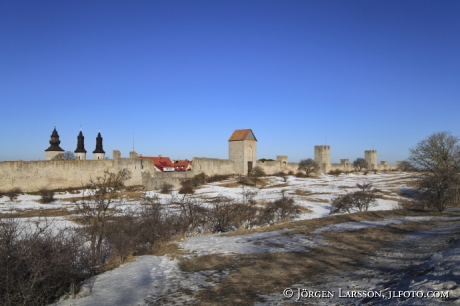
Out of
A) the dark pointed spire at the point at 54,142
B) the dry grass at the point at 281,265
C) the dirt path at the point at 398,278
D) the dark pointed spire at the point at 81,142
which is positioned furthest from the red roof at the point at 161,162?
the dirt path at the point at 398,278

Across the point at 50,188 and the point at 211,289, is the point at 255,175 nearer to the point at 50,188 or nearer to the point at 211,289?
the point at 50,188

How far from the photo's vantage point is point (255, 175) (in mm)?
39531

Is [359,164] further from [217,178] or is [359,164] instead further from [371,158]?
[217,178]

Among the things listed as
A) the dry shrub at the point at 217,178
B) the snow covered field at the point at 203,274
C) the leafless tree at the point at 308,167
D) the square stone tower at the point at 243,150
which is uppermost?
the square stone tower at the point at 243,150

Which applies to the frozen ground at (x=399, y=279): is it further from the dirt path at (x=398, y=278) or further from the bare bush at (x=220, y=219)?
the bare bush at (x=220, y=219)

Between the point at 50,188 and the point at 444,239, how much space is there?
3260 cm

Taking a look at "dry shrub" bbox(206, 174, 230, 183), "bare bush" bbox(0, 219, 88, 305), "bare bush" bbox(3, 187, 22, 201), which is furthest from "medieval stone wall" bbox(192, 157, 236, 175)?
"bare bush" bbox(0, 219, 88, 305)

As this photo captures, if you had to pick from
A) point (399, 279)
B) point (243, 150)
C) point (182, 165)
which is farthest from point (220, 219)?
point (182, 165)

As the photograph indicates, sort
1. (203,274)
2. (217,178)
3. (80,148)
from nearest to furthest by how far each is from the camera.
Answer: (203,274) → (217,178) → (80,148)

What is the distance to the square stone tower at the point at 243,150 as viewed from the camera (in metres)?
50.2

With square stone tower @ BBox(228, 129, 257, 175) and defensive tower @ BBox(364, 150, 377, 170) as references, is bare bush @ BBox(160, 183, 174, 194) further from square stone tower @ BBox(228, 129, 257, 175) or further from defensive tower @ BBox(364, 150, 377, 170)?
defensive tower @ BBox(364, 150, 377, 170)

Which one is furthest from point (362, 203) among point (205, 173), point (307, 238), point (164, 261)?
point (205, 173)

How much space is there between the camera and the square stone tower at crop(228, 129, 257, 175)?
50219 mm

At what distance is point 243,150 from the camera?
1978 inches
